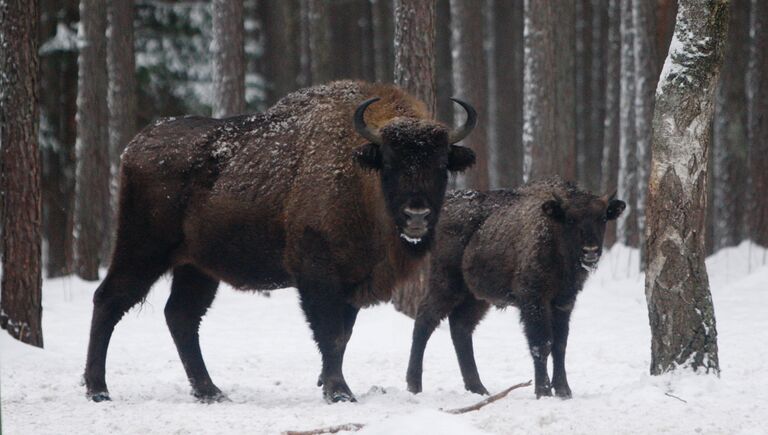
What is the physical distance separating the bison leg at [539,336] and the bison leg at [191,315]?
281 centimetres

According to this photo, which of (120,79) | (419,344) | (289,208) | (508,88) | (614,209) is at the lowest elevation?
(419,344)

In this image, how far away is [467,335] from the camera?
973cm

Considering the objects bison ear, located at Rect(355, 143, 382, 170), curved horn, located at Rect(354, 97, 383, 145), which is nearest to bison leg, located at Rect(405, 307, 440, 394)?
bison ear, located at Rect(355, 143, 382, 170)

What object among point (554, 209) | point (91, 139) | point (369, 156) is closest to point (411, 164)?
point (369, 156)

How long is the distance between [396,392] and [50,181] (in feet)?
60.0

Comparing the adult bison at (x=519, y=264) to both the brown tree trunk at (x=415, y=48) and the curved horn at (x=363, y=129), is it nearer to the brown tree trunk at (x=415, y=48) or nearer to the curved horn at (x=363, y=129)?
the curved horn at (x=363, y=129)

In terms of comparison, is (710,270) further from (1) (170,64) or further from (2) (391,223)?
(1) (170,64)

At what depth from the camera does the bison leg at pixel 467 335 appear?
9.32 metres

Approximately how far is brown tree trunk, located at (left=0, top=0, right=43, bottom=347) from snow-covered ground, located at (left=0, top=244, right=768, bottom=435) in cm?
44

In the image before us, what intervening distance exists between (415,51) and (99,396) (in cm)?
616

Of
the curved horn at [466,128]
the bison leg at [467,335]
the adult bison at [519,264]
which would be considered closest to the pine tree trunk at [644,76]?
the adult bison at [519,264]

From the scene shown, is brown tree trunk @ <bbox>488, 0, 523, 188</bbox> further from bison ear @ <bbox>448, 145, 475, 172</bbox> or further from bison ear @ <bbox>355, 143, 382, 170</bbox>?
bison ear @ <bbox>355, 143, 382, 170</bbox>

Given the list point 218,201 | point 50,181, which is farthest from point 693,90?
point 50,181

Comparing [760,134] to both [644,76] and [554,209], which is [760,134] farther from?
[554,209]
